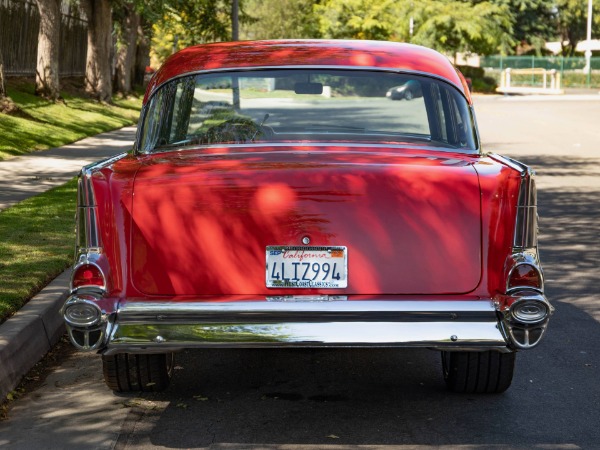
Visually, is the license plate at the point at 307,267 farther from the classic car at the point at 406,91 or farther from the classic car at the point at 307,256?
the classic car at the point at 406,91

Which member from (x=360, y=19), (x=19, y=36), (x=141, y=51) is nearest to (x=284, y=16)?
(x=360, y=19)

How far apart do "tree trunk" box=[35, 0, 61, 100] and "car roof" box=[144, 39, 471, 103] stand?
21.0m

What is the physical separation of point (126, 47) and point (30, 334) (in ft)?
111

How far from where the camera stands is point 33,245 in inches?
364

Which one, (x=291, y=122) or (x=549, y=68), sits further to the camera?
A: (x=549, y=68)

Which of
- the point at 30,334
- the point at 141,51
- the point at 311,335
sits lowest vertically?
the point at 30,334

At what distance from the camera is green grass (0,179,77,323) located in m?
7.36

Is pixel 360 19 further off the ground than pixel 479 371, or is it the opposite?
pixel 360 19

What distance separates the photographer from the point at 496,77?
7406 centimetres

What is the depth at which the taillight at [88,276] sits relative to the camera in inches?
196

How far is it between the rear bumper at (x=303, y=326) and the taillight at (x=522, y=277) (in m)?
0.17

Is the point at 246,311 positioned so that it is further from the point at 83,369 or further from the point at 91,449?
the point at 83,369

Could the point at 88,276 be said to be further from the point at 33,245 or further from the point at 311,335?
the point at 33,245

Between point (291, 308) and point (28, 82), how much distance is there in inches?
1051
